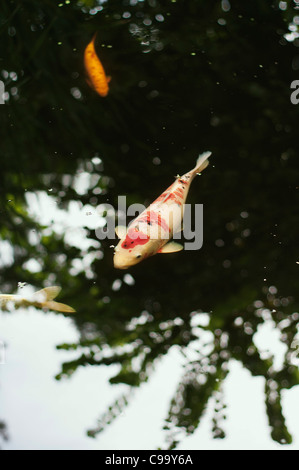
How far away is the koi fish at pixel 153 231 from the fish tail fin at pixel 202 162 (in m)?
0.17

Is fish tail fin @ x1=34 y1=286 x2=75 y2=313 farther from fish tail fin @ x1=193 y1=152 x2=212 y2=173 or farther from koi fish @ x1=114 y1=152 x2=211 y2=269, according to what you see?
fish tail fin @ x1=193 y1=152 x2=212 y2=173

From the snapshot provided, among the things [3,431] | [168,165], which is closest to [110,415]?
[3,431]

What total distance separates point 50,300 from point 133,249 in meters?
0.34

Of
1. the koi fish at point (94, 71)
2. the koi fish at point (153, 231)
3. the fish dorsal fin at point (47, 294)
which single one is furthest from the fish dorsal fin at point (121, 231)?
the koi fish at point (94, 71)

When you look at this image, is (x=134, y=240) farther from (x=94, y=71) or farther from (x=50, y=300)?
(x=94, y=71)

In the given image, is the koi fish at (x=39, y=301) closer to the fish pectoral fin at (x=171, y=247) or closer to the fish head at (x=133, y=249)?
the fish head at (x=133, y=249)

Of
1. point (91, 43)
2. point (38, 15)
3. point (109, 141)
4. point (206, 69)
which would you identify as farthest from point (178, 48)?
point (38, 15)

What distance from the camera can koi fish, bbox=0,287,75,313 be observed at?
162 cm

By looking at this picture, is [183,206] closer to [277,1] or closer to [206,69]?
[206,69]

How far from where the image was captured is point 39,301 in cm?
163

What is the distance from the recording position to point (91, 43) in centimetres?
212

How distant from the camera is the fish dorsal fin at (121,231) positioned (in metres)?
1.67

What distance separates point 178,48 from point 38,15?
782mm

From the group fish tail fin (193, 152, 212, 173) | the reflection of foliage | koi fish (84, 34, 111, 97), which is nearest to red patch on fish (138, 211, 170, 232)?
the reflection of foliage
